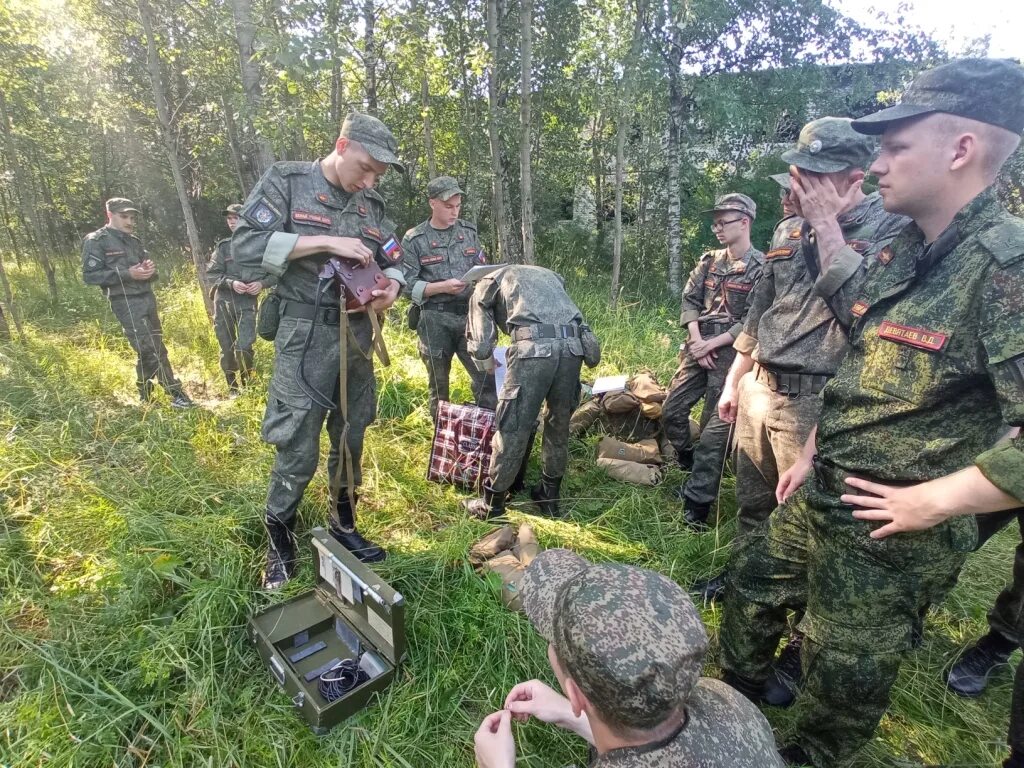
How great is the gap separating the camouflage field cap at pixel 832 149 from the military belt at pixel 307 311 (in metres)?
2.18

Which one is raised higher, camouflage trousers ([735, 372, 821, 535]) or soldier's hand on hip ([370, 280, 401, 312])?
soldier's hand on hip ([370, 280, 401, 312])

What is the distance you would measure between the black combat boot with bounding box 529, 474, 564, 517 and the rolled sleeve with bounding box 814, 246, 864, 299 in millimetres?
2017

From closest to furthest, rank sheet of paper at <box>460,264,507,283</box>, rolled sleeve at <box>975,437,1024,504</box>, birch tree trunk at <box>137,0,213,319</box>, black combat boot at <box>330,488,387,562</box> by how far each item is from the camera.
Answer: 1. rolled sleeve at <box>975,437,1024,504</box>
2. black combat boot at <box>330,488,387,562</box>
3. sheet of paper at <box>460,264,507,283</box>
4. birch tree trunk at <box>137,0,213,319</box>

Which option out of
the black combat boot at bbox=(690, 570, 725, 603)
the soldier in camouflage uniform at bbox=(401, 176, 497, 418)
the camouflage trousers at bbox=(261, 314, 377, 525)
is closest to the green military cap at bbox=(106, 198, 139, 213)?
the soldier in camouflage uniform at bbox=(401, 176, 497, 418)

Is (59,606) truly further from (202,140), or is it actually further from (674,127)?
(202,140)

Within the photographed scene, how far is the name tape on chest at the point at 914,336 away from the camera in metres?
1.36

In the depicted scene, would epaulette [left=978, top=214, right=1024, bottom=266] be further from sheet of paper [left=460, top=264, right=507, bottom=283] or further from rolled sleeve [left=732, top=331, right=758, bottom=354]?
sheet of paper [left=460, top=264, right=507, bottom=283]

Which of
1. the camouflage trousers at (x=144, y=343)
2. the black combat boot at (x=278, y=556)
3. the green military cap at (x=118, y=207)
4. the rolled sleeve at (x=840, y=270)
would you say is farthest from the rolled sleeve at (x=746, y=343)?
the green military cap at (x=118, y=207)

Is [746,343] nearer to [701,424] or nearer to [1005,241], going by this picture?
[1005,241]

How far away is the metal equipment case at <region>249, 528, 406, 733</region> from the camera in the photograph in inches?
78.0

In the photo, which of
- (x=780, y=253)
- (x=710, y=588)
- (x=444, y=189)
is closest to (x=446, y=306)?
(x=444, y=189)

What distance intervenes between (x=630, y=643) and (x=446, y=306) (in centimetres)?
383

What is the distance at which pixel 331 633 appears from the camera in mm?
2361

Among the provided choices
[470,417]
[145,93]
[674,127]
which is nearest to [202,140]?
[145,93]
